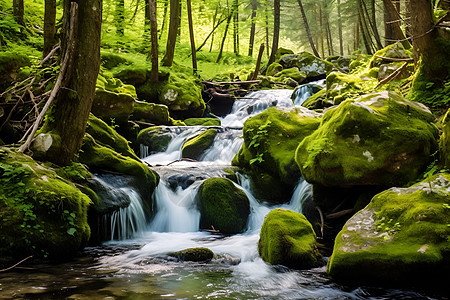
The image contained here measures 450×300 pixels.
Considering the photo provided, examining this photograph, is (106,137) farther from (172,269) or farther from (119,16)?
(119,16)

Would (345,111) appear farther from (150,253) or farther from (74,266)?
(74,266)

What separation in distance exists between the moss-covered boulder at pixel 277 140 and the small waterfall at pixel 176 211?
1.66 m

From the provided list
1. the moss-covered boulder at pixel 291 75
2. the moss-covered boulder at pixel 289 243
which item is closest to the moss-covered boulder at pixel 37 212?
the moss-covered boulder at pixel 289 243

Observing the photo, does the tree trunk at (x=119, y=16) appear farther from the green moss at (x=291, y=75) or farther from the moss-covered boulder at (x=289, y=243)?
the moss-covered boulder at (x=289, y=243)

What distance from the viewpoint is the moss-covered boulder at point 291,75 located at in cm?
2059

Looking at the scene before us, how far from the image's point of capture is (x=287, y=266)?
4828 millimetres

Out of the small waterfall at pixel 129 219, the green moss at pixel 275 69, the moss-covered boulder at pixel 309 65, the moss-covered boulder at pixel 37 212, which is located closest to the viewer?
the moss-covered boulder at pixel 37 212

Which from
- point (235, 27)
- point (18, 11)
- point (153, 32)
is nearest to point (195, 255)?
point (153, 32)

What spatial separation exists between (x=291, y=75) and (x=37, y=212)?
18.1 metres

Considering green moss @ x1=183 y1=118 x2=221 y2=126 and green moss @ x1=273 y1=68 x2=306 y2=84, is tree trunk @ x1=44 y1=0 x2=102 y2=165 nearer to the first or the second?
green moss @ x1=183 y1=118 x2=221 y2=126

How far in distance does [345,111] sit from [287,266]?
9.40 feet

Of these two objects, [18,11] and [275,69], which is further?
[275,69]

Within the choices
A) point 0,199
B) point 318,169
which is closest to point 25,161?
point 0,199

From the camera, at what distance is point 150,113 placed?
13016 mm
